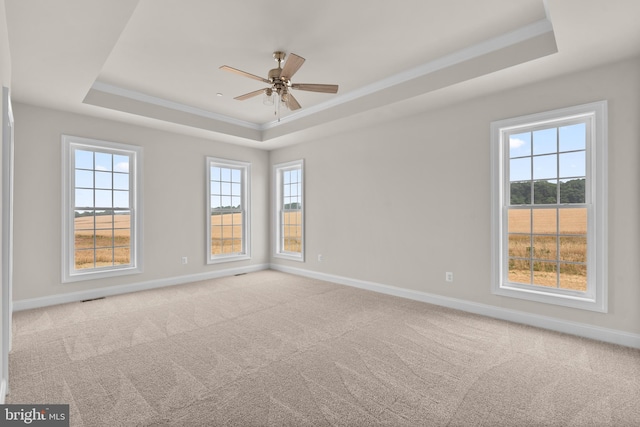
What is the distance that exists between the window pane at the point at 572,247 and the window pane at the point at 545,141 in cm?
97

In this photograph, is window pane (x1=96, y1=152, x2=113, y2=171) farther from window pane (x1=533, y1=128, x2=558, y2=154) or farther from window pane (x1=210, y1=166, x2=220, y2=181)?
window pane (x1=533, y1=128, x2=558, y2=154)

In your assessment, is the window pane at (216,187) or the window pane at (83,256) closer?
the window pane at (83,256)

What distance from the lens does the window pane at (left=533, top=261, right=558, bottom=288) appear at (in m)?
3.60

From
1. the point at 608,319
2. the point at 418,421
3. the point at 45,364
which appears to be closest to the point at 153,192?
the point at 45,364

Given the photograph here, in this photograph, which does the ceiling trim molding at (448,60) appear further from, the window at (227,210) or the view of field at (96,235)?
the view of field at (96,235)

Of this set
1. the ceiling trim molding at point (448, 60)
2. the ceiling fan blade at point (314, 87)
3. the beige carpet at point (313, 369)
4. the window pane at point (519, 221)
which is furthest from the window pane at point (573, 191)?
the ceiling fan blade at point (314, 87)

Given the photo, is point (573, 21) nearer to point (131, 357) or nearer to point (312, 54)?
point (312, 54)

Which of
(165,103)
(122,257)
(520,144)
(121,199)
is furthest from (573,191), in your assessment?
(122,257)

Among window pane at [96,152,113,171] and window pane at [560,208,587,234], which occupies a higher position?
window pane at [96,152,113,171]

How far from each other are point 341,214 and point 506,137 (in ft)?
8.95


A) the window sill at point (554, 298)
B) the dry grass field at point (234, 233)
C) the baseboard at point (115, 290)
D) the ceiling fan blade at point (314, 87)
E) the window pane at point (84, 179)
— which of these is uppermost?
the ceiling fan blade at point (314, 87)

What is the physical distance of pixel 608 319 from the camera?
301cm

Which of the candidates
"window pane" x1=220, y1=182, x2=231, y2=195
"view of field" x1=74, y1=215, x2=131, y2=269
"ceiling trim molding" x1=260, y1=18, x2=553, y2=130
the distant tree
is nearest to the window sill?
the distant tree

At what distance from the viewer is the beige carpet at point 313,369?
76.9 inches
